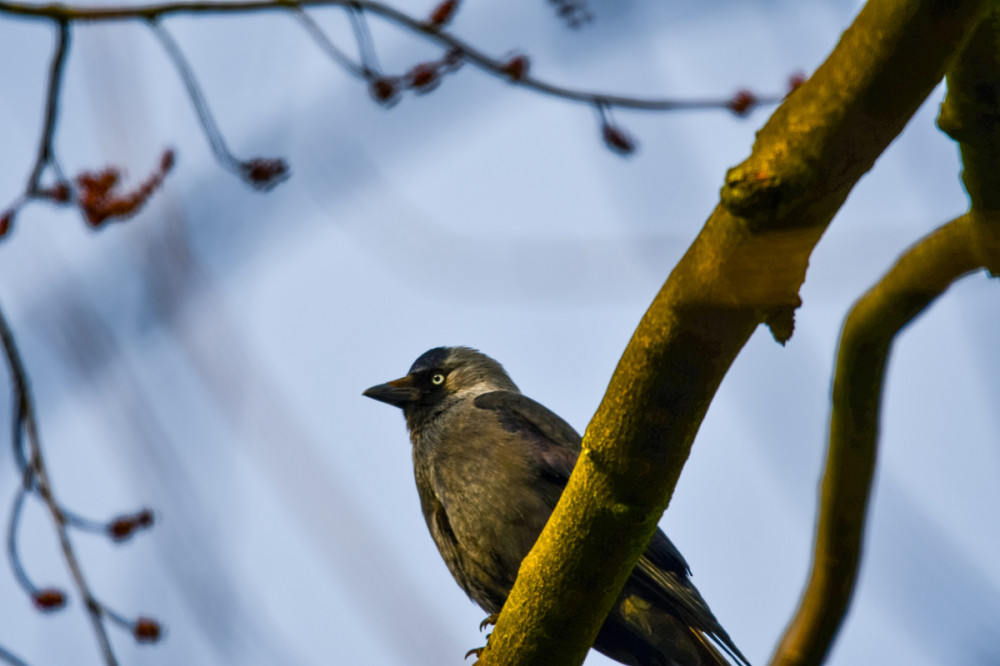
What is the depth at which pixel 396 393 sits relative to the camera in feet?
21.1

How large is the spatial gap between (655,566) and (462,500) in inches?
41.9

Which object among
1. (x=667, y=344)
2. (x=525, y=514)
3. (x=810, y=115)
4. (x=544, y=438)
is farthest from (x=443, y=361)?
(x=810, y=115)

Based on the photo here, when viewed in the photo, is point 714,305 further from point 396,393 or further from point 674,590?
point 396,393

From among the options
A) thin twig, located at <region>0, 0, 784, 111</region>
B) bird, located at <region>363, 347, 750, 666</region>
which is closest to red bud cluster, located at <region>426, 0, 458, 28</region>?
thin twig, located at <region>0, 0, 784, 111</region>

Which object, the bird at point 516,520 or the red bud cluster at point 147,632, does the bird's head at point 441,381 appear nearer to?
the bird at point 516,520

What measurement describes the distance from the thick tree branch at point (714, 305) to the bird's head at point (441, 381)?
304 cm

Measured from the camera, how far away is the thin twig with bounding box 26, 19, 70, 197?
Result: 3.71 meters

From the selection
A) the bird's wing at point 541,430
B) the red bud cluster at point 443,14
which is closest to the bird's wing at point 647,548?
the bird's wing at point 541,430

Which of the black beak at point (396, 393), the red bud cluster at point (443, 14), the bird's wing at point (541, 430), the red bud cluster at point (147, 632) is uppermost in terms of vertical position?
the red bud cluster at point (443, 14)

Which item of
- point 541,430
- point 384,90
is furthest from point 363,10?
point 541,430

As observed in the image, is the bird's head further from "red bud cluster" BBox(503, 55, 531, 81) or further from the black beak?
"red bud cluster" BBox(503, 55, 531, 81)

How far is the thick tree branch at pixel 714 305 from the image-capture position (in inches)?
90.9

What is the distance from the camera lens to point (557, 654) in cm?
331

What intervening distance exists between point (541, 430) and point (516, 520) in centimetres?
70
